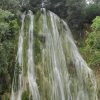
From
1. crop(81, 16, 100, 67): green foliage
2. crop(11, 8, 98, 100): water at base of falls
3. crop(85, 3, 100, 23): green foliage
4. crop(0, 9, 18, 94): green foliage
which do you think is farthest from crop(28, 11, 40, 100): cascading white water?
crop(85, 3, 100, 23): green foliage

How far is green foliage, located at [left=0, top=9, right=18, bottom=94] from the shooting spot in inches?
653

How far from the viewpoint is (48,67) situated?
1997cm

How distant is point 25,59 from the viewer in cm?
2019

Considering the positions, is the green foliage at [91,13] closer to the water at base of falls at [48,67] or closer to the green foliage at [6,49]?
the water at base of falls at [48,67]

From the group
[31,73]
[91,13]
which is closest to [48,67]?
[31,73]

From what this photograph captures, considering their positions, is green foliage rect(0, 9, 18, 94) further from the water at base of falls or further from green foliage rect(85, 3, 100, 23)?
green foliage rect(85, 3, 100, 23)

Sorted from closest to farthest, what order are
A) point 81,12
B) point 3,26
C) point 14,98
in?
point 3,26 < point 14,98 < point 81,12

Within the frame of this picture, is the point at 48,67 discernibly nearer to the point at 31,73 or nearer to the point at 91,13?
the point at 31,73

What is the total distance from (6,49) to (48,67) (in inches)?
147

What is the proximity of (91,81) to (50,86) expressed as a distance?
296 centimetres

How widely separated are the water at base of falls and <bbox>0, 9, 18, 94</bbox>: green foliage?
48cm

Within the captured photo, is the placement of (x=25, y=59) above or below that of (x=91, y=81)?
above

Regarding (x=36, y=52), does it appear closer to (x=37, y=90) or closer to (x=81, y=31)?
(x=37, y=90)

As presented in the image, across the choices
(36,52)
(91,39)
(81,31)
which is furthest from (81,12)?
(36,52)
